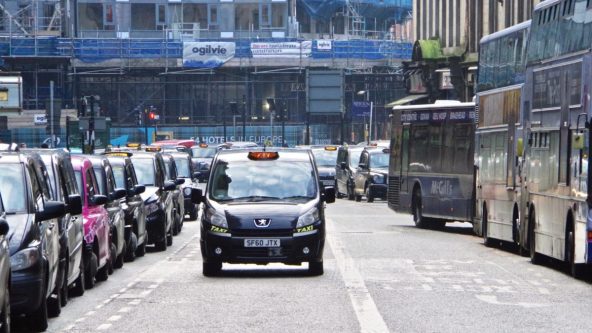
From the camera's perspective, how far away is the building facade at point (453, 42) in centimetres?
7164

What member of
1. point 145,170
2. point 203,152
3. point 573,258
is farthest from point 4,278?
point 203,152

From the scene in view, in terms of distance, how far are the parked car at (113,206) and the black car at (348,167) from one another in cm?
3616

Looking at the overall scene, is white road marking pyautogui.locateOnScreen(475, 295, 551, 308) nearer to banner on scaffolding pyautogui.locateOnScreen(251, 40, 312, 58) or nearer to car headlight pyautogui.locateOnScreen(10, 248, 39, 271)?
car headlight pyautogui.locateOnScreen(10, 248, 39, 271)

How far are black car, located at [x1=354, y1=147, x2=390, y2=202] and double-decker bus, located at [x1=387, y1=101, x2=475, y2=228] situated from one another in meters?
15.5

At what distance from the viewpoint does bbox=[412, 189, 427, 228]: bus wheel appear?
39500 millimetres

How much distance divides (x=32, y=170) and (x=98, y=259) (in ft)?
17.9

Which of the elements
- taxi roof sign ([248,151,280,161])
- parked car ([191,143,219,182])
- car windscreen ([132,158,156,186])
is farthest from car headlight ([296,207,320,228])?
parked car ([191,143,219,182])

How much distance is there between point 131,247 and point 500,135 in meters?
7.25

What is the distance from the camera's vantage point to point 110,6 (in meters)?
117

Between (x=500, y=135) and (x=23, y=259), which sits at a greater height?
(x=500, y=135)

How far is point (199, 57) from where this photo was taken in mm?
111500

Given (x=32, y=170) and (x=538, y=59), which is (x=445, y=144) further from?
(x=32, y=170)

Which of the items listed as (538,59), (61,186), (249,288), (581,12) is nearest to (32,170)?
(61,186)

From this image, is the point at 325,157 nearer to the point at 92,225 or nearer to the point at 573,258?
the point at 573,258
